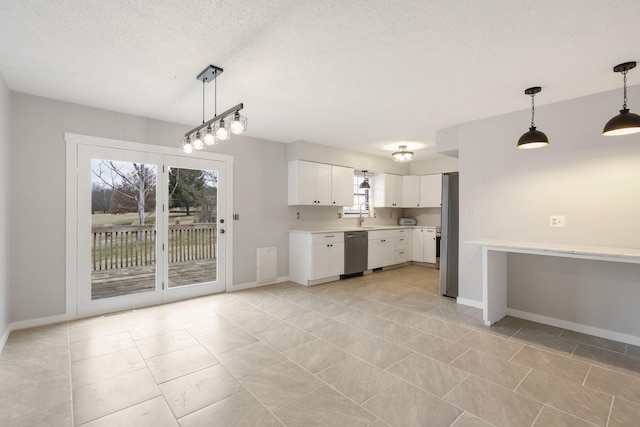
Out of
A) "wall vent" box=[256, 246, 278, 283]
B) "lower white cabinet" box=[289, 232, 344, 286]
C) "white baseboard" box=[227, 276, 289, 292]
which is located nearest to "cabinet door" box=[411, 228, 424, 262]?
"lower white cabinet" box=[289, 232, 344, 286]

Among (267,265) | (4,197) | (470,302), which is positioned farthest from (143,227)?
(470,302)

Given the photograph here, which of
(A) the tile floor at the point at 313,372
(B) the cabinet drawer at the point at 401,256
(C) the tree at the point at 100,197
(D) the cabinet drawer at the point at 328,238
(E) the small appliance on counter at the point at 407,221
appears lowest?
(A) the tile floor at the point at 313,372

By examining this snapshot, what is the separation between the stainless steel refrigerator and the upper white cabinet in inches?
81.6

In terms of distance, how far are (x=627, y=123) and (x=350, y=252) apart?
13.5 ft

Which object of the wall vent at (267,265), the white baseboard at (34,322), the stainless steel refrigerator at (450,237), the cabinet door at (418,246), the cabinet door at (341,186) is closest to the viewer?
the white baseboard at (34,322)

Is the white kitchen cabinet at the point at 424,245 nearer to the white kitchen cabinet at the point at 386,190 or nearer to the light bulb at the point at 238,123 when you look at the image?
the white kitchen cabinet at the point at 386,190

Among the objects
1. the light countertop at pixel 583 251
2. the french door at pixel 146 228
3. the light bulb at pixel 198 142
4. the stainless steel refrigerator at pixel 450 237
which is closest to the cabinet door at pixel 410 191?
the stainless steel refrigerator at pixel 450 237

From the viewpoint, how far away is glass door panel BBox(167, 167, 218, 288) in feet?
14.1

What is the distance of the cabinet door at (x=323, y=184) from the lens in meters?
5.64

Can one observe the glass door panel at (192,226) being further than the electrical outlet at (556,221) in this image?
Yes

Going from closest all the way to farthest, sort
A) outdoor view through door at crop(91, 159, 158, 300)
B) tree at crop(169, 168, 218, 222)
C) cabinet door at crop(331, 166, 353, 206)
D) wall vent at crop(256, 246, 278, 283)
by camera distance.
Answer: outdoor view through door at crop(91, 159, 158, 300)
tree at crop(169, 168, 218, 222)
wall vent at crop(256, 246, 278, 283)
cabinet door at crop(331, 166, 353, 206)

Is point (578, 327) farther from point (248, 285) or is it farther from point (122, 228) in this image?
point (122, 228)

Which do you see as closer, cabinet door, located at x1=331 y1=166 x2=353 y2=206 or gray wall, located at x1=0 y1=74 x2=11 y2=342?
gray wall, located at x1=0 y1=74 x2=11 y2=342

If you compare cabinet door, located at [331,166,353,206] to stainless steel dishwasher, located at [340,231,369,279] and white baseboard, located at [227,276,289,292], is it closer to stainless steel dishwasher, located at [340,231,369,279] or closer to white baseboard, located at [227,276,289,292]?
stainless steel dishwasher, located at [340,231,369,279]
